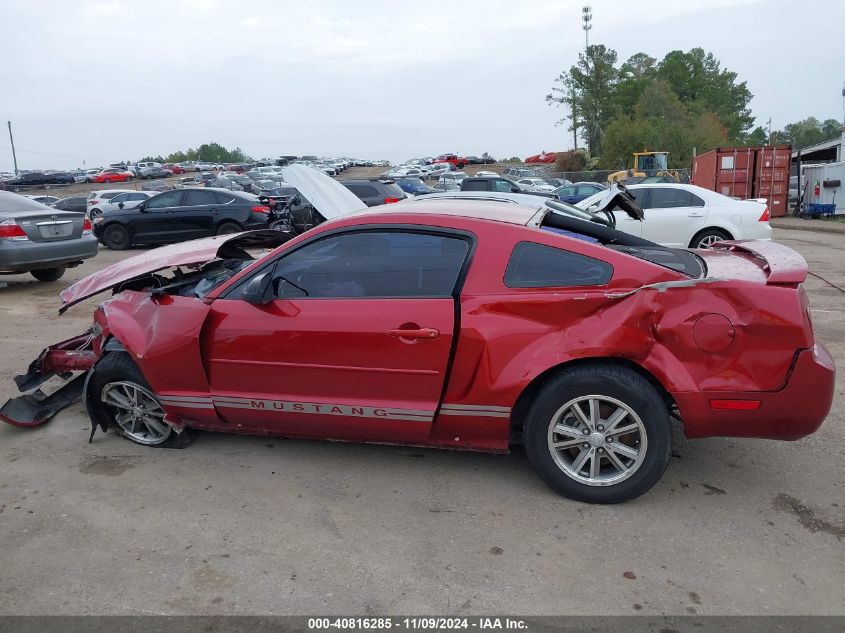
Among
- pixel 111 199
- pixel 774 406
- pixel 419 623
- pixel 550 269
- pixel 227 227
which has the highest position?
pixel 111 199

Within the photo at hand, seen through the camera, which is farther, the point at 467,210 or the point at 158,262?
the point at 158,262

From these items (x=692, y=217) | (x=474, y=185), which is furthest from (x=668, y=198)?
(x=474, y=185)

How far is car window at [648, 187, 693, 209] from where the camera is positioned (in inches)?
442

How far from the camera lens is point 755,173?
2245cm

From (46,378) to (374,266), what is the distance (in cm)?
289

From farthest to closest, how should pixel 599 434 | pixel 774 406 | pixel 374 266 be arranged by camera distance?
pixel 374 266, pixel 599 434, pixel 774 406

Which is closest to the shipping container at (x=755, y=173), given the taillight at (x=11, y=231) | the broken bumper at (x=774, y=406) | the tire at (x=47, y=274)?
the tire at (x=47, y=274)

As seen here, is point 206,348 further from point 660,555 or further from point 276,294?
point 660,555

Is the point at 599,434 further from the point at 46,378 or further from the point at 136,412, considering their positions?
the point at 46,378

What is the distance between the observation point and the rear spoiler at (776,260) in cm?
334

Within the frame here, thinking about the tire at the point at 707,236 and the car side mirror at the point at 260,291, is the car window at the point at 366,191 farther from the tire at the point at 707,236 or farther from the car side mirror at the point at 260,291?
the car side mirror at the point at 260,291

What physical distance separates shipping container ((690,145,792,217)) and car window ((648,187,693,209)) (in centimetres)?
1257

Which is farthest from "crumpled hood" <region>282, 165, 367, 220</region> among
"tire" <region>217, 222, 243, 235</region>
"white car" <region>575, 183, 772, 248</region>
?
"tire" <region>217, 222, 243, 235</region>

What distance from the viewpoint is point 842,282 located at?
9672 millimetres
